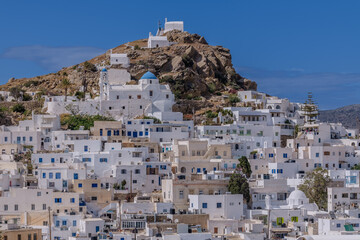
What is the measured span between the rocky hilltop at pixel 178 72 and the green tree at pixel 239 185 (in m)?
20.0

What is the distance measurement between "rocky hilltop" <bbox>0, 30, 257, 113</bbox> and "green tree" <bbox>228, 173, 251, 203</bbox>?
19977 millimetres

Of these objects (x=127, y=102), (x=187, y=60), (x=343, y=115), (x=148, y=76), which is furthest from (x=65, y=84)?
(x=343, y=115)

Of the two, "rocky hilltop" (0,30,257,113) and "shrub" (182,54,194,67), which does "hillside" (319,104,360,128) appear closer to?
"rocky hilltop" (0,30,257,113)

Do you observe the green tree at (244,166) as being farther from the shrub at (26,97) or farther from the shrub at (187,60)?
the shrub at (26,97)

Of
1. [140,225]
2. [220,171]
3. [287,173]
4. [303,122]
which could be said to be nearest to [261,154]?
[287,173]

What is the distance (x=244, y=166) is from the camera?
189 ft

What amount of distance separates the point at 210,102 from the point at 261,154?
13.9 meters

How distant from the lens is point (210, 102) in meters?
74.9

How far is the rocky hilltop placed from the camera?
76375 mm

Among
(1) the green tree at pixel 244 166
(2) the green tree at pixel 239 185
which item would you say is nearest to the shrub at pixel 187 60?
(1) the green tree at pixel 244 166

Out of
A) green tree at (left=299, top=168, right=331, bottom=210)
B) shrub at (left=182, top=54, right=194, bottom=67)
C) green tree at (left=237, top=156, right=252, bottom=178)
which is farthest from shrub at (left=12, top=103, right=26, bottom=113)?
green tree at (left=299, top=168, right=331, bottom=210)

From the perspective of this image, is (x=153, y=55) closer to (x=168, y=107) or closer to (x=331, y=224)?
(x=168, y=107)

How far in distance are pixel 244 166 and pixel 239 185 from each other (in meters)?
5.18

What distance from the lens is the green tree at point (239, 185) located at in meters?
52.2
